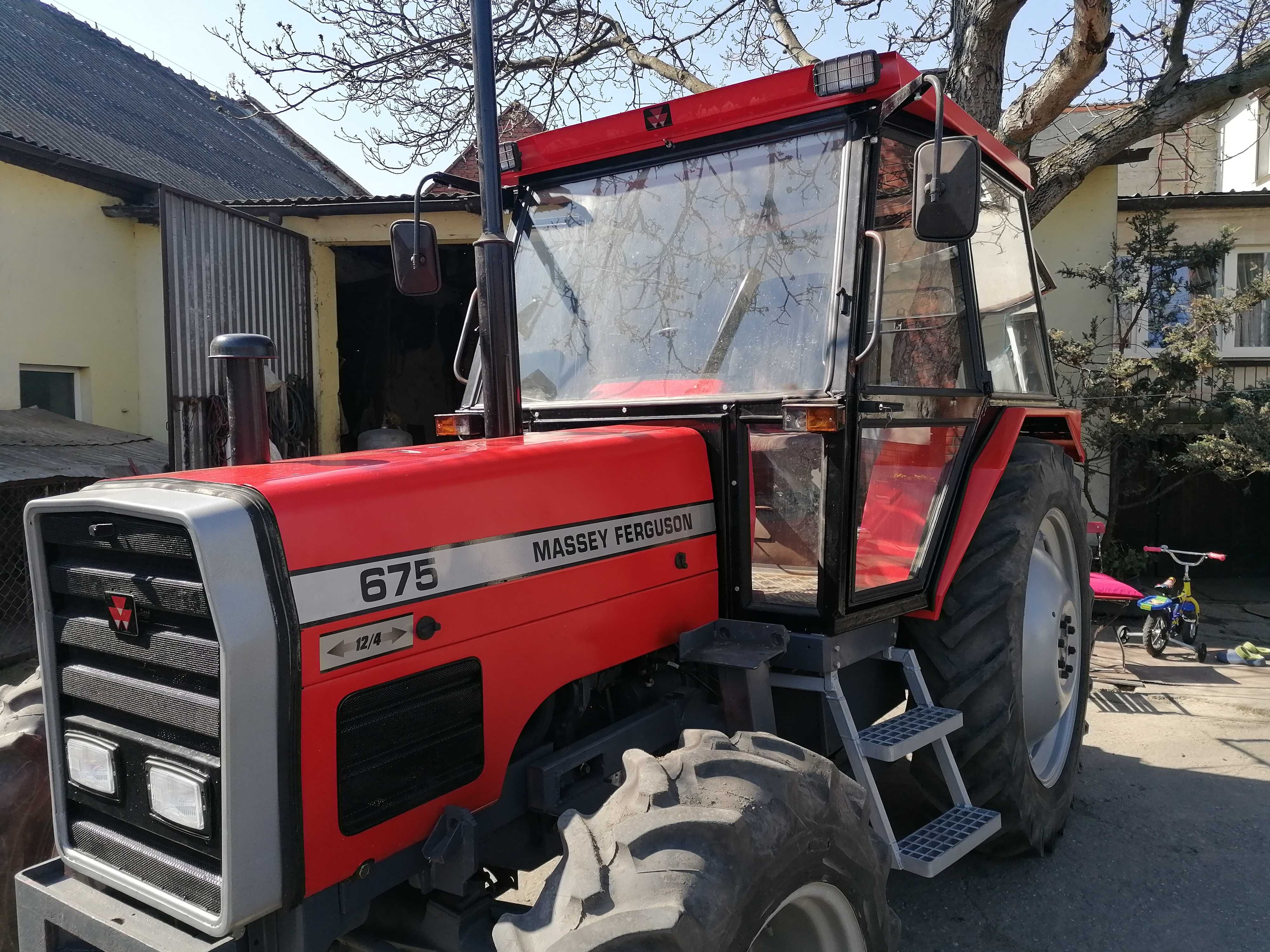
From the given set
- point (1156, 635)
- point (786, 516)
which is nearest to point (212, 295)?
point (786, 516)

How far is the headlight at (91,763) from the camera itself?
197 cm

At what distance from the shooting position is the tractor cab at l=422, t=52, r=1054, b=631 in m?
2.64

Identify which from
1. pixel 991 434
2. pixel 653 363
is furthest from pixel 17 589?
pixel 991 434

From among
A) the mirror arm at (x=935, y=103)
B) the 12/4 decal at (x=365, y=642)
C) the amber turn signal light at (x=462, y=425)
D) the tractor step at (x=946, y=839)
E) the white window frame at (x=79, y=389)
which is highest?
the mirror arm at (x=935, y=103)

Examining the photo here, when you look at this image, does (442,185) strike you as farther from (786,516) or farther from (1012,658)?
(1012,658)

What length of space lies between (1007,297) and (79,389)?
8075mm

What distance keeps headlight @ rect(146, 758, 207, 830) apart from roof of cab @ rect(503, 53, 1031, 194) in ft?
7.31

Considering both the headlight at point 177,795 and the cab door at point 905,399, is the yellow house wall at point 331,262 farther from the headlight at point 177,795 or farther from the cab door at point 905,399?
the headlight at point 177,795

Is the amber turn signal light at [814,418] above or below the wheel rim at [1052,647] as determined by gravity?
above

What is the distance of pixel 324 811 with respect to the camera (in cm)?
182

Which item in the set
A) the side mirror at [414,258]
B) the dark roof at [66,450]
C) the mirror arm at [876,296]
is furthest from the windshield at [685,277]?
the dark roof at [66,450]

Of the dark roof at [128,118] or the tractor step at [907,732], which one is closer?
the tractor step at [907,732]

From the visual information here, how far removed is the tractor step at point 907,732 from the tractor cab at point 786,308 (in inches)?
12.8

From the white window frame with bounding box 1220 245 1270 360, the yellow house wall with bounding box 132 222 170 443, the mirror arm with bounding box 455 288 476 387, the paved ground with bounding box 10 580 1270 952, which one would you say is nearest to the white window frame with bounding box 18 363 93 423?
the yellow house wall with bounding box 132 222 170 443
